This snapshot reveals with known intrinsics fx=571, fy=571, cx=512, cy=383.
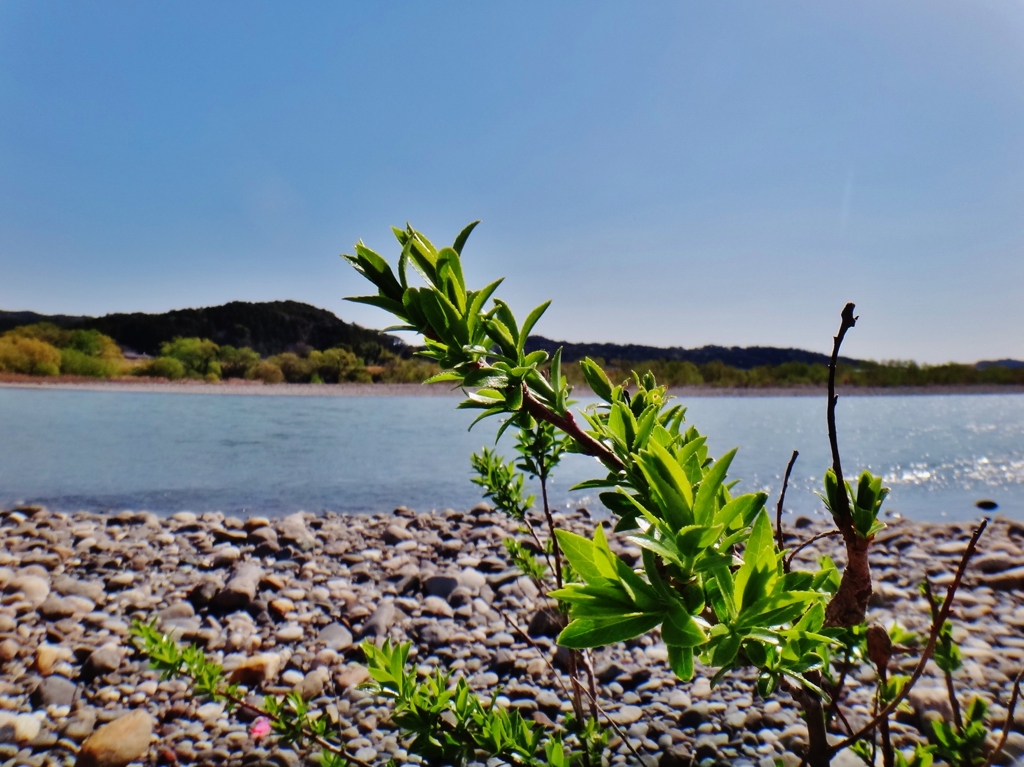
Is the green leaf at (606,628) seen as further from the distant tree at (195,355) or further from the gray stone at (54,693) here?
the distant tree at (195,355)

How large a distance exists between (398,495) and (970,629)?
6610 mm

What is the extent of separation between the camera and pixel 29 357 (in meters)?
34.1

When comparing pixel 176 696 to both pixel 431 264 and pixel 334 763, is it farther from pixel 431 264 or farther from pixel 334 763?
pixel 431 264

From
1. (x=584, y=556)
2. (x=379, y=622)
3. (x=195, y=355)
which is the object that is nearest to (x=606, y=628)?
(x=584, y=556)

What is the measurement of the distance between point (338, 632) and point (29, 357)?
41.0m

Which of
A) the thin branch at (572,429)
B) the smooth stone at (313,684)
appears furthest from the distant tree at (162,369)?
the thin branch at (572,429)

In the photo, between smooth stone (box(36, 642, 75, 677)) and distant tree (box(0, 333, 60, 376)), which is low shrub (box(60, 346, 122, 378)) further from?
smooth stone (box(36, 642, 75, 677))

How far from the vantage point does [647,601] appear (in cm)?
60

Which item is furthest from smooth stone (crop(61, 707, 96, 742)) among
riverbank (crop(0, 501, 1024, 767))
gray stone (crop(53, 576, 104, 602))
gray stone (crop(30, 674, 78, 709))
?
gray stone (crop(53, 576, 104, 602))

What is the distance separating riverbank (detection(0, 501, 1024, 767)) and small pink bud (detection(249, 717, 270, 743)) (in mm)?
36

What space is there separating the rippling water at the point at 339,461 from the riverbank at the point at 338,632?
1644 millimetres

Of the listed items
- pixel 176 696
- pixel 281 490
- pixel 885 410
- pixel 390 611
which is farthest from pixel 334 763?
pixel 885 410

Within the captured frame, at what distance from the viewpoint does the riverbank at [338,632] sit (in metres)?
2.87

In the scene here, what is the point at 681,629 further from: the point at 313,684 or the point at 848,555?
the point at 313,684
